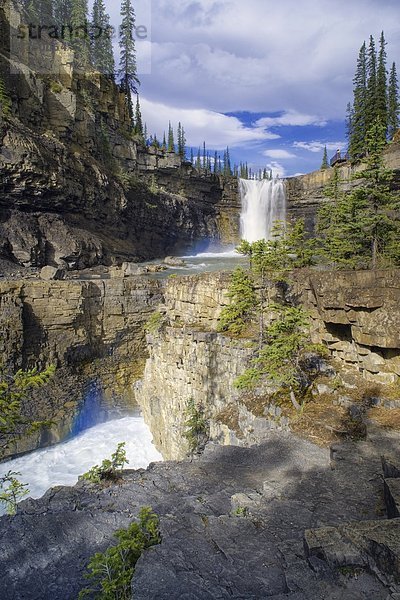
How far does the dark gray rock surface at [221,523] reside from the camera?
456 centimetres

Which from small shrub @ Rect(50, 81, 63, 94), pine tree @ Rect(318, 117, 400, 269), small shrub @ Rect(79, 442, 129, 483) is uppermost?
small shrub @ Rect(50, 81, 63, 94)

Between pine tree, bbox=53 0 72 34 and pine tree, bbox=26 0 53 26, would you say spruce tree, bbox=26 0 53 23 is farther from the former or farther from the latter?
pine tree, bbox=53 0 72 34

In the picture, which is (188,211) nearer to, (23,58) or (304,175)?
(304,175)

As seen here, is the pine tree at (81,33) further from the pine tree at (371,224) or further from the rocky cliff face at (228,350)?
the pine tree at (371,224)

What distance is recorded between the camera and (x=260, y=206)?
51.4 meters

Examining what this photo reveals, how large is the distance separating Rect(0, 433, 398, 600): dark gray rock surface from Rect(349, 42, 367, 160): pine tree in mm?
44822

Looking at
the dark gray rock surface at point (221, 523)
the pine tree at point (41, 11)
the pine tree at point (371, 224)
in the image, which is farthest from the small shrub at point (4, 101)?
the dark gray rock surface at point (221, 523)

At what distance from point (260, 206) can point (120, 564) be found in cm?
5085

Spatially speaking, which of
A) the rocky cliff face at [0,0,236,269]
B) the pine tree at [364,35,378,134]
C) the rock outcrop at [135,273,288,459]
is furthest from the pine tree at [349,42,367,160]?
the rock outcrop at [135,273,288,459]

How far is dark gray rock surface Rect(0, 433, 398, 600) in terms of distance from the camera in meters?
4.56

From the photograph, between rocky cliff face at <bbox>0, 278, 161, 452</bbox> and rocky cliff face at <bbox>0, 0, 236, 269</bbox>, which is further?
rocky cliff face at <bbox>0, 0, 236, 269</bbox>

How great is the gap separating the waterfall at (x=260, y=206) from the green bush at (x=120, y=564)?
4511 cm

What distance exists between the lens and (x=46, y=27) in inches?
1638

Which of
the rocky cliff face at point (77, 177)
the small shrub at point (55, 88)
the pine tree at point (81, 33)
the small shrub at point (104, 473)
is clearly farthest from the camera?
the pine tree at point (81, 33)
